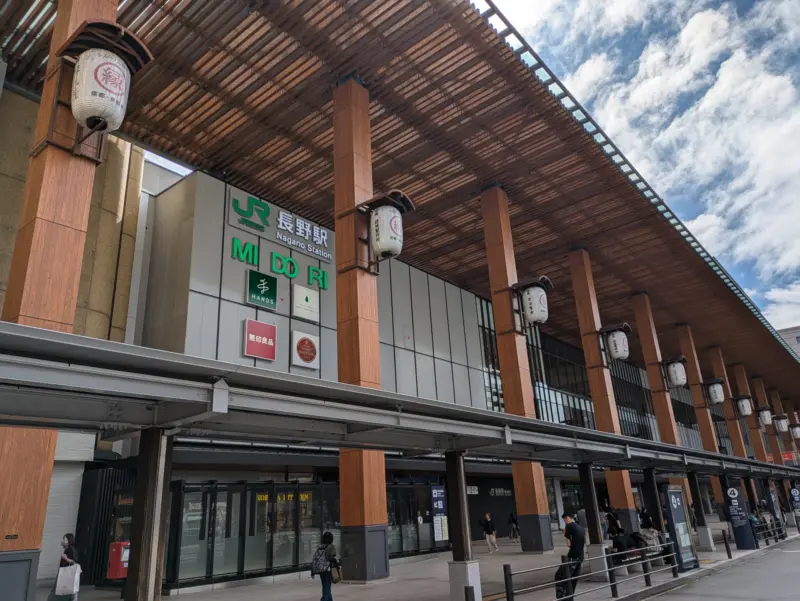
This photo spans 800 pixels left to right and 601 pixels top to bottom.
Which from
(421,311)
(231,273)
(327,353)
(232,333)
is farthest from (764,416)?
(231,273)

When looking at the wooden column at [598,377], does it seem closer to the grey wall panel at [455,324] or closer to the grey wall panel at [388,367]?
the grey wall panel at [455,324]

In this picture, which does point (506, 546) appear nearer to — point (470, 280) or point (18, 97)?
point (470, 280)

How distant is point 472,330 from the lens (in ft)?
98.4

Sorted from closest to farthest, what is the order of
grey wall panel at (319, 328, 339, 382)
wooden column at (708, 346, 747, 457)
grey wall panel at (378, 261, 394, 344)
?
grey wall panel at (319, 328, 339, 382) → grey wall panel at (378, 261, 394, 344) → wooden column at (708, 346, 747, 457)

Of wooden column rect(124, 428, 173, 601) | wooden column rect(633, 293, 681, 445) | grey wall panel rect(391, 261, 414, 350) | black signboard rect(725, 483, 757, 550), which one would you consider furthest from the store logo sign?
wooden column rect(633, 293, 681, 445)

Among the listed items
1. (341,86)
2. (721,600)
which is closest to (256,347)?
(341,86)

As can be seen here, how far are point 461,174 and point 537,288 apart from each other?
4.89 meters

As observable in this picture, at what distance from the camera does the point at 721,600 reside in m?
10.5

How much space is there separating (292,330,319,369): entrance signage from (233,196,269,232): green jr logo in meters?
3.95

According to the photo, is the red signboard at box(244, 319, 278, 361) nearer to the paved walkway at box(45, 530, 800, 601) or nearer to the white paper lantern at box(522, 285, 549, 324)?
the paved walkway at box(45, 530, 800, 601)

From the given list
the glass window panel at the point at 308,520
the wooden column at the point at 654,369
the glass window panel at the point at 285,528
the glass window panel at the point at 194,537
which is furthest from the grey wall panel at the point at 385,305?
the wooden column at the point at 654,369

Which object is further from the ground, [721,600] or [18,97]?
[18,97]

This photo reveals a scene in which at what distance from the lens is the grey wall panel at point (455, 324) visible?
27938mm

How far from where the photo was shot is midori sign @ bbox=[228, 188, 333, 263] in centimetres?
1986
